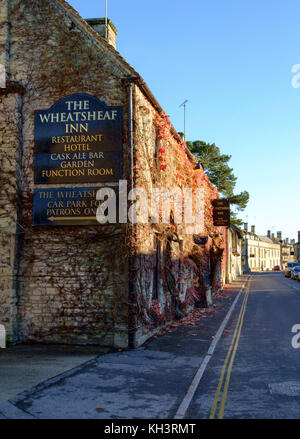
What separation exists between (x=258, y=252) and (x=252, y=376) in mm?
112028

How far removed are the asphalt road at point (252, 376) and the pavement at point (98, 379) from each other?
51 centimetres

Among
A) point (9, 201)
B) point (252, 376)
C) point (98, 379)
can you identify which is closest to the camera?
point (98, 379)

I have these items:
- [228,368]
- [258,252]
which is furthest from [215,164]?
[258,252]

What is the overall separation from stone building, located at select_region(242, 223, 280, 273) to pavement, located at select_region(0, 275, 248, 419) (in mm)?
87411

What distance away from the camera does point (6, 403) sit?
701cm

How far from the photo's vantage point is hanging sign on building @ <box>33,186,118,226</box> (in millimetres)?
12719

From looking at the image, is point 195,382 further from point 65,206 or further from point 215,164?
point 215,164

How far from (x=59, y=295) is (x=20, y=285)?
126 cm

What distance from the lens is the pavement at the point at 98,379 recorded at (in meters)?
6.94

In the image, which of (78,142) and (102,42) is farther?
(78,142)

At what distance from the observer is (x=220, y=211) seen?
28.4 metres

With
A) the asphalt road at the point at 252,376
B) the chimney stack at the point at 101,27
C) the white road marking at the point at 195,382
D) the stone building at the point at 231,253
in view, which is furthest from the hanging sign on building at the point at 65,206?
the stone building at the point at 231,253

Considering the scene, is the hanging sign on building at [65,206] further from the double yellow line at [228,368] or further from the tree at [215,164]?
the tree at [215,164]
